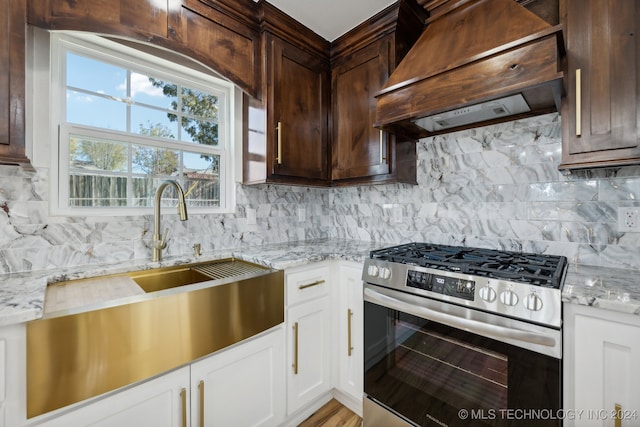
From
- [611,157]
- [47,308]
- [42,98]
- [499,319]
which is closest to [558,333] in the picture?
[499,319]

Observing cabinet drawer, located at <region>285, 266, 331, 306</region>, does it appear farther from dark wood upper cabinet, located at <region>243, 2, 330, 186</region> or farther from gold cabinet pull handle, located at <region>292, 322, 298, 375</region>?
dark wood upper cabinet, located at <region>243, 2, 330, 186</region>

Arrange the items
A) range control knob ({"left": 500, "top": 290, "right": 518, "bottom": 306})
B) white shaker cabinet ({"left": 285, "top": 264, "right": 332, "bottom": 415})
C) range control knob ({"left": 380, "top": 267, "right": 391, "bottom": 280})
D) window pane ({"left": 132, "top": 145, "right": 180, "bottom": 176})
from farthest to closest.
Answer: window pane ({"left": 132, "top": 145, "right": 180, "bottom": 176}), white shaker cabinet ({"left": 285, "top": 264, "right": 332, "bottom": 415}), range control knob ({"left": 380, "top": 267, "right": 391, "bottom": 280}), range control knob ({"left": 500, "top": 290, "right": 518, "bottom": 306})

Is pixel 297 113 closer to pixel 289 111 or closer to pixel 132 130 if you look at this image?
pixel 289 111

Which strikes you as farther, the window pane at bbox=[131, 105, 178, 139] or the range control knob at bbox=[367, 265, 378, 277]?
the window pane at bbox=[131, 105, 178, 139]

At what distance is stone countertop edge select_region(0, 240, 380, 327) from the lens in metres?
0.84

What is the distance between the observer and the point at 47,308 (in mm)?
951

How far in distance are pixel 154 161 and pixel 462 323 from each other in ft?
6.25

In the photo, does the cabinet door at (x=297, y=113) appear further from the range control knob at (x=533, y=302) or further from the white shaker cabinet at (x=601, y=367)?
the white shaker cabinet at (x=601, y=367)

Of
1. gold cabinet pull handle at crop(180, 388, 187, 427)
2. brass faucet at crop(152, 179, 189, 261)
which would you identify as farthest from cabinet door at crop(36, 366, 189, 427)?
brass faucet at crop(152, 179, 189, 261)

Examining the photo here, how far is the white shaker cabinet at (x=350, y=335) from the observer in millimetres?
1676

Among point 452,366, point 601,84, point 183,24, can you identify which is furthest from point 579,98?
point 183,24

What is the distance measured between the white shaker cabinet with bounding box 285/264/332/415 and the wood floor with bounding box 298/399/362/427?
10cm

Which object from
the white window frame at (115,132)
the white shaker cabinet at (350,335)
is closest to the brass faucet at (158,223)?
the white window frame at (115,132)

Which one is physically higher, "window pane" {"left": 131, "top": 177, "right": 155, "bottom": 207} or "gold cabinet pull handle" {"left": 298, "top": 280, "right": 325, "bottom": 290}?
"window pane" {"left": 131, "top": 177, "right": 155, "bottom": 207}
